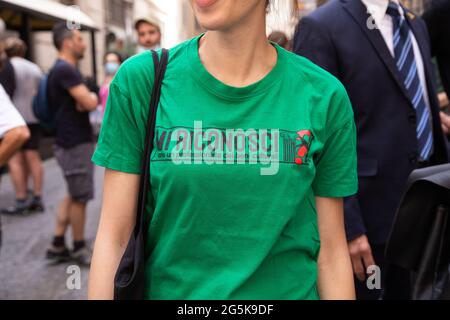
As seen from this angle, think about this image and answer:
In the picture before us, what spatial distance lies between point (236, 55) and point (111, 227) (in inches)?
20.8

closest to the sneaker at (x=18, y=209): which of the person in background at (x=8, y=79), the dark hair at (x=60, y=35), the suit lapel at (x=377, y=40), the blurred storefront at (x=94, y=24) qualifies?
the person in background at (x=8, y=79)

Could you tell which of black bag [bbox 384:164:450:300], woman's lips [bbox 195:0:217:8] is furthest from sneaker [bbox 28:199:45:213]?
woman's lips [bbox 195:0:217:8]

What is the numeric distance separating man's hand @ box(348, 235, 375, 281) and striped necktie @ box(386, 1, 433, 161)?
18.2 inches

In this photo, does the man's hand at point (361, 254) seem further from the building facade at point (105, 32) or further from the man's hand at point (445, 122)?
the building facade at point (105, 32)

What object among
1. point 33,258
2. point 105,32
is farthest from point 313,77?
point 105,32

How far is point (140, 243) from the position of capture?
1458mm

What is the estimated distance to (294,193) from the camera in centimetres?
149

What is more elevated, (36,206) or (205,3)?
(205,3)

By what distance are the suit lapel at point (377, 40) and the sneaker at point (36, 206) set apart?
6119mm

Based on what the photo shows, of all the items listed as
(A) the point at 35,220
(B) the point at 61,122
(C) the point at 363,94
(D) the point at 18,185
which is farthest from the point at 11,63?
(C) the point at 363,94

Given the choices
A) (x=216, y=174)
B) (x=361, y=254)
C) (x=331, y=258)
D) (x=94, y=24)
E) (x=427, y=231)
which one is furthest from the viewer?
(x=94, y=24)

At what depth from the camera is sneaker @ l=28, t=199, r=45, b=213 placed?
774 centimetres

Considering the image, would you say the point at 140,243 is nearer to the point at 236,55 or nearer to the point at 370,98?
the point at 236,55

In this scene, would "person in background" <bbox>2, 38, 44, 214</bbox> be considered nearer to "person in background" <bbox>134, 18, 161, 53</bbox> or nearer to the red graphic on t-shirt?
"person in background" <bbox>134, 18, 161, 53</bbox>
